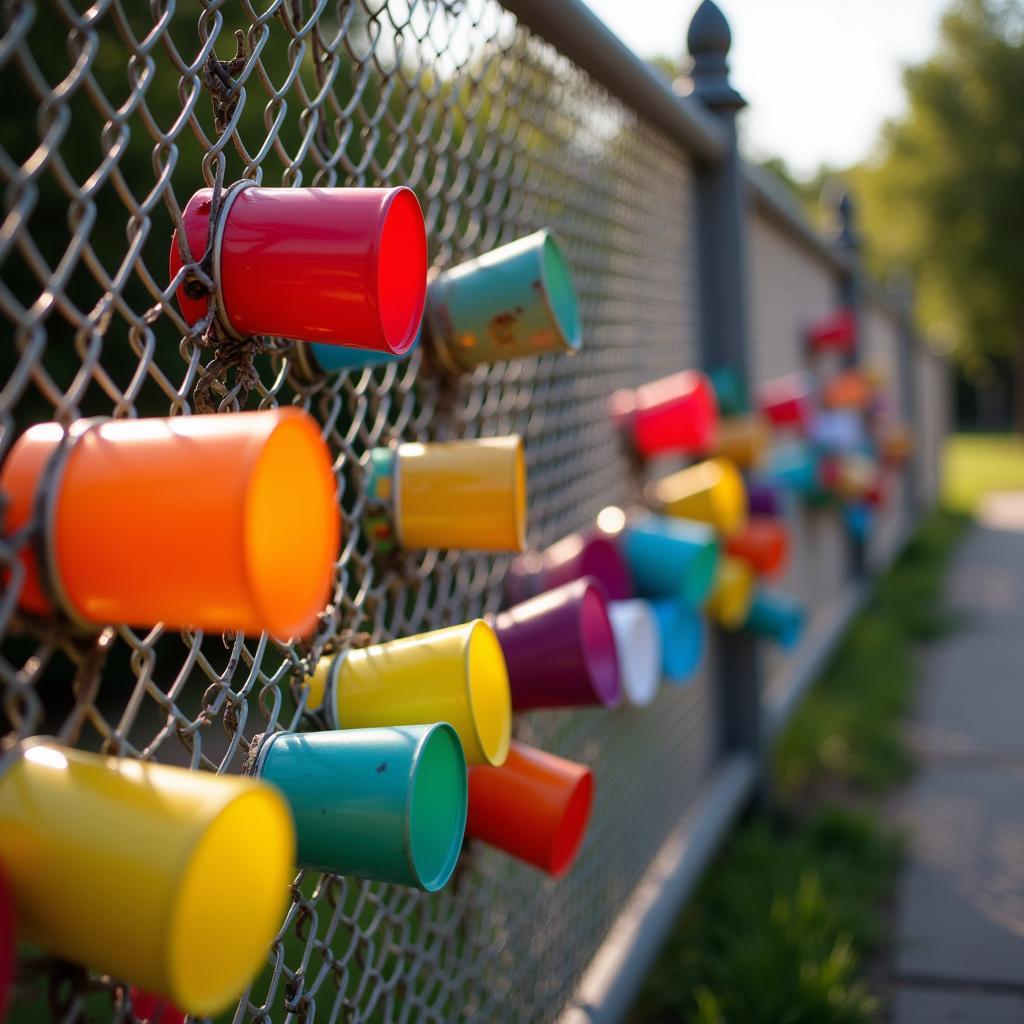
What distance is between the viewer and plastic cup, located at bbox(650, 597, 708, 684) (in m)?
2.14

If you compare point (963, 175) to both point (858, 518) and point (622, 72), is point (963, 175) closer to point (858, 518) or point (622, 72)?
point (858, 518)

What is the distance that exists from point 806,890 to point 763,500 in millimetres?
1168

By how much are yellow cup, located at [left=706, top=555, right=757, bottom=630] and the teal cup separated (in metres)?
1.60

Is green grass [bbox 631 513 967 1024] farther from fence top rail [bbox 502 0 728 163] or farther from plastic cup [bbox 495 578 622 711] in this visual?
fence top rail [bbox 502 0 728 163]

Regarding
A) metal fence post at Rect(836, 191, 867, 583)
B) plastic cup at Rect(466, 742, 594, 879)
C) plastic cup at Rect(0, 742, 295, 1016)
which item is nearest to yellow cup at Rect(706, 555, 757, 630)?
plastic cup at Rect(466, 742, 594, 879)

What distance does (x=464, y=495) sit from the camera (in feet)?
4.29

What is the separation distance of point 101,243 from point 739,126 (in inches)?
121

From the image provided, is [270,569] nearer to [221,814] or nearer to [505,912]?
[221,814]

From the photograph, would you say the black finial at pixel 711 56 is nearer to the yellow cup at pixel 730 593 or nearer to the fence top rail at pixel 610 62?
the fence top rail at pixel 610 62

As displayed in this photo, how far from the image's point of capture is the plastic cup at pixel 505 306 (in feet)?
4.51

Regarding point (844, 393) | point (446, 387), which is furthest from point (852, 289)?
point (446, 387)

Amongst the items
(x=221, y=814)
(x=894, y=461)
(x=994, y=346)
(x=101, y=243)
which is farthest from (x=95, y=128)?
(x=994, y=346)

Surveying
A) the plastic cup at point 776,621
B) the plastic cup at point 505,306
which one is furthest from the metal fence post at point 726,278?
the plastic cup at point 505,306

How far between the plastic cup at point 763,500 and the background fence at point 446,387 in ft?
1.43
